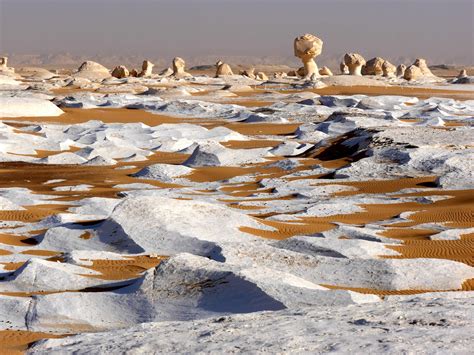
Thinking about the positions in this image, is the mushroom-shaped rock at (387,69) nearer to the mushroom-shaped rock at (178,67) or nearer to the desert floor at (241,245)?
the mushroom-shaped rock at (178,67)

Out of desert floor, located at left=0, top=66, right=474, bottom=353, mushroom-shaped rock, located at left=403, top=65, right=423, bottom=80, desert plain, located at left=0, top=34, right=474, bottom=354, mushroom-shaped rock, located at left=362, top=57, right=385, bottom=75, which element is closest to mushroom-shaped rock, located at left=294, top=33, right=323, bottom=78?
mushroom-shaped rock, located at left=403, top=65, right=423, bottom=80

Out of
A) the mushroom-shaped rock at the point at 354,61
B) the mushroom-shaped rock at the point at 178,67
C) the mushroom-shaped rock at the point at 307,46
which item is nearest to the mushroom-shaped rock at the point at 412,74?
the mushroom-shaped rock at the point at 354,61

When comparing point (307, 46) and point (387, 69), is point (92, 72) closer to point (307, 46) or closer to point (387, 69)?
point (307, 46)

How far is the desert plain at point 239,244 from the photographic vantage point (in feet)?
18.6

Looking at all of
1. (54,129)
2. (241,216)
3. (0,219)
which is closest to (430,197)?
(241,216)

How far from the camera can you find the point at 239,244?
32.5ft

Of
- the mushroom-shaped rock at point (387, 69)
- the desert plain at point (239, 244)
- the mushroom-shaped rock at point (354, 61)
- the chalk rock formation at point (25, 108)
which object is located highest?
the desert plain at point (239, 244)

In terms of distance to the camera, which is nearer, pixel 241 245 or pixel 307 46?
pixel 241 245

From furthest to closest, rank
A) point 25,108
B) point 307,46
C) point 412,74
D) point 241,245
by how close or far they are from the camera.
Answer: point 412,74
point 307,46
point 25,108
point 241,245

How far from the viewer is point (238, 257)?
30.4 ft

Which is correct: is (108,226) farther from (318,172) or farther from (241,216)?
(318,172)

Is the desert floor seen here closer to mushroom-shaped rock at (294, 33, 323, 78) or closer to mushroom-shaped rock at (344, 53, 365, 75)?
mushroom-shaped rock at (294, 33, 323, 78)

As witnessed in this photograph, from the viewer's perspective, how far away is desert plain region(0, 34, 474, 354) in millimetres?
5684

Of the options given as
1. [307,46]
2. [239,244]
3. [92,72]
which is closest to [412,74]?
[307,46]
